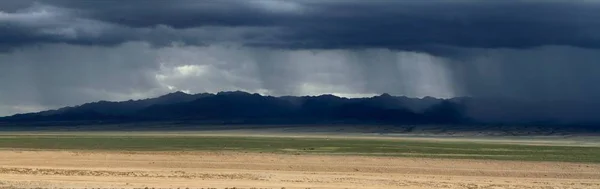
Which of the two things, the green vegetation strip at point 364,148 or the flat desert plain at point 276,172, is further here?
the green vegetation strip at point 364,148

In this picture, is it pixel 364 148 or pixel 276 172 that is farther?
pixel 364 148

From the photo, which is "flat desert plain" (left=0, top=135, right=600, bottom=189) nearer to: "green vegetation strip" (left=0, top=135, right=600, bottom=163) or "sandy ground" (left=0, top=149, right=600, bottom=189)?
"sandy ground" (left=0, top=149, right=600, bottom=189)

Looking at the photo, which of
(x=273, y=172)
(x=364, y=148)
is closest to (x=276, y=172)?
(x=273, y=172)

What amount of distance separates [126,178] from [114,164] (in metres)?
12.3

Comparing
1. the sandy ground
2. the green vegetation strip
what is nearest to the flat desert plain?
the sandy ground

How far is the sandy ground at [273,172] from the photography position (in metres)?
43.5

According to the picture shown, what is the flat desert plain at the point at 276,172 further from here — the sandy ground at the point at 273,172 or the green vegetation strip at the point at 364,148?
the green vegetation strip at the point at 364,148

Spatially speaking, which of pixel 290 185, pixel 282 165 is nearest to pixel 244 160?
pixel 282 165

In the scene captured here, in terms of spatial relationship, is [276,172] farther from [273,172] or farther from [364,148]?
[364,148]

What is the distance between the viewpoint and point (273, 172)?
172ft

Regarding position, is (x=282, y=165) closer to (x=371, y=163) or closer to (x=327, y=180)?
(x=371, y=163)

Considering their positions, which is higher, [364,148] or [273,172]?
[364,148]

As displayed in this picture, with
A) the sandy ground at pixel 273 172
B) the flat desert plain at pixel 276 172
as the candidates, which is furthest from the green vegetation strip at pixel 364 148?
the sandy ground at pixel 273 172

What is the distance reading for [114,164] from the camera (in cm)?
5659
